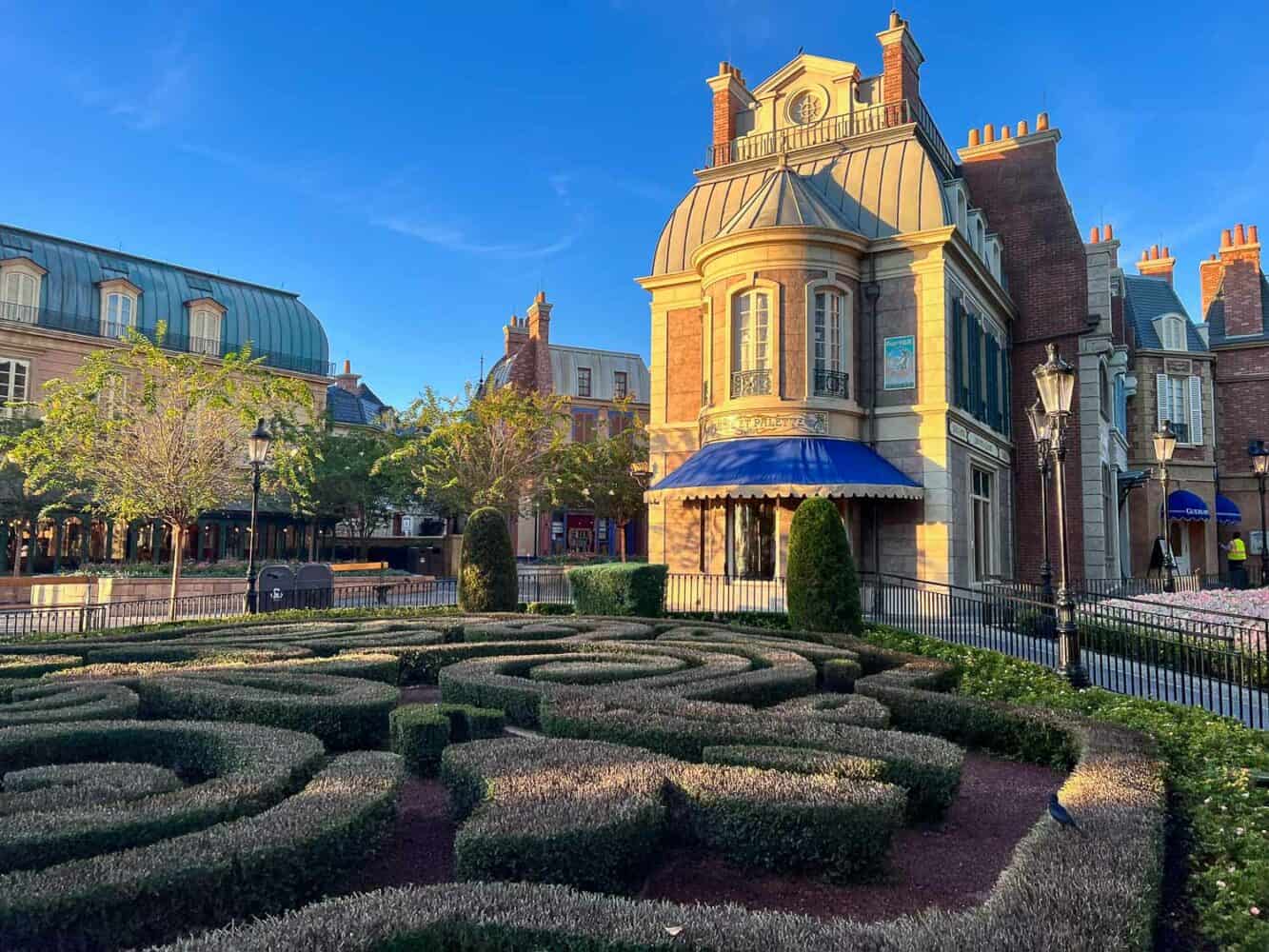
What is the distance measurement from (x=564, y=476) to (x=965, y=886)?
27.4 metres

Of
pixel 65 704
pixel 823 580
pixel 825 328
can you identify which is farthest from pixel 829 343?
pixel 65 704

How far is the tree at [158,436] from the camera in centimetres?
1917

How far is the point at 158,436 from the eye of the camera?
763 inches

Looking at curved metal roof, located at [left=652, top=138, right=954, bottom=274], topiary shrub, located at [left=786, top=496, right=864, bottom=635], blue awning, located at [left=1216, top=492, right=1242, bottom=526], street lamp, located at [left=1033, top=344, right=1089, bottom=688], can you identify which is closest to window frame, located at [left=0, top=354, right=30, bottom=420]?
curved metal roof, located at [left=652, top=138, right=954, bottom=274]

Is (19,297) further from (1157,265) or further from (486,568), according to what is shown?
(1157,265)

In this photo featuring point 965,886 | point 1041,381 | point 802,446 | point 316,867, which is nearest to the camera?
point 316,867

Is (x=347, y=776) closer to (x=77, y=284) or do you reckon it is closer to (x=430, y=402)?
(x=430, y=402)

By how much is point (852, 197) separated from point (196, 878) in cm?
2018

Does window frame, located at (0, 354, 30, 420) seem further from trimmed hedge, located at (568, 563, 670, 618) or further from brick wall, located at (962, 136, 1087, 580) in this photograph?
brick wall, located at (962, 136, 1087, 580)

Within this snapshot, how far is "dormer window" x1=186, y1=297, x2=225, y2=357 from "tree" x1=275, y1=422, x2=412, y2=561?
6711mm

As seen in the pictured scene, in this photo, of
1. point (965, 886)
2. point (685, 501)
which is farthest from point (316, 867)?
point (685, 501)

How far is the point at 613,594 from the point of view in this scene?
50.1 ft

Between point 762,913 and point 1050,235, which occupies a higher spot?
point 1050,235

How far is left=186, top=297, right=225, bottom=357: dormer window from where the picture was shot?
3709 centimetres
